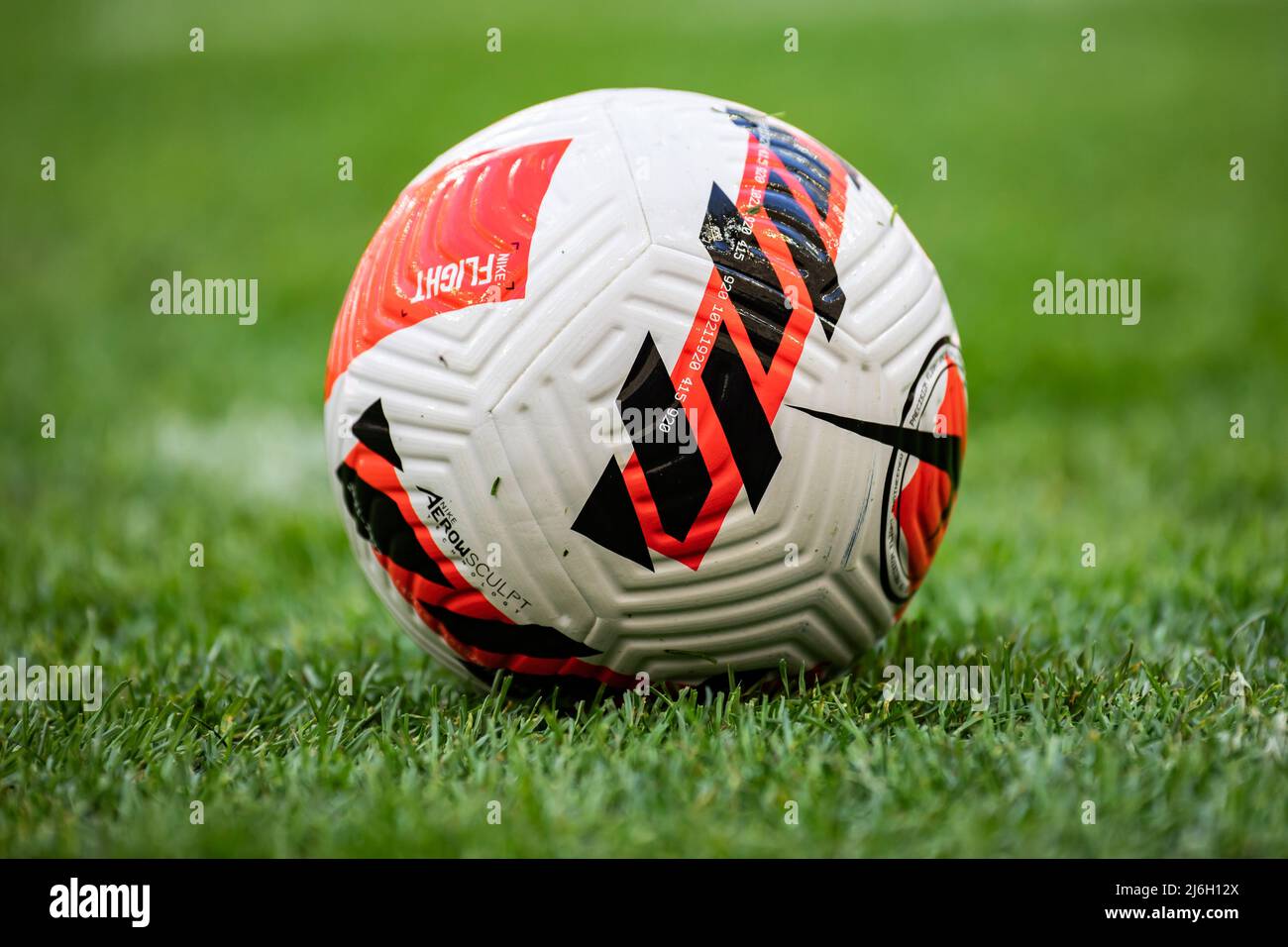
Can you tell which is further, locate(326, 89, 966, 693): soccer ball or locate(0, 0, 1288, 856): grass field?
locate(326, 89, 966, 693): soccer ball

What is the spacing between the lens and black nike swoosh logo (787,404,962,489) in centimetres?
264

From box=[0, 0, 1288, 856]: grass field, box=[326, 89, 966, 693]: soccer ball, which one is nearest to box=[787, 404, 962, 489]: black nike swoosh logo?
box=[326, 89, 966, 693]: soccer ball

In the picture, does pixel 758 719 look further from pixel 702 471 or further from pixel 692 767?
pixel 702 471

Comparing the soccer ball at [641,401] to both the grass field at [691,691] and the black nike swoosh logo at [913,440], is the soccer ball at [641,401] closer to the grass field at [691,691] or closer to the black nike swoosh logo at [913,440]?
the black nike swoosh logo at [913,440]

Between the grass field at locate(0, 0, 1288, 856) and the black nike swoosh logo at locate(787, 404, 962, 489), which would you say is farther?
the black nike swoosh logo at locate(787, 404, 962, 489)

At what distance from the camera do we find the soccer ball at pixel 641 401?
2557mm

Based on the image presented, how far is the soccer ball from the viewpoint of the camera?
2557 millimetres

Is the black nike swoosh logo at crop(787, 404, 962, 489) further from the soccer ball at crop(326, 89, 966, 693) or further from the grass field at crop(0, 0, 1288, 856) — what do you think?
the grass field at crop(0, 0, 1288, 856)

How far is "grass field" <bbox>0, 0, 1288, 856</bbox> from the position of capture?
238cm

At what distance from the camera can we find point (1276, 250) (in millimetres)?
8016

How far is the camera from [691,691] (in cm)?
280

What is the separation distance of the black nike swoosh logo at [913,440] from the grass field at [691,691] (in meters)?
0.49

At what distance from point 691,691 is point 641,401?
0.68 meters

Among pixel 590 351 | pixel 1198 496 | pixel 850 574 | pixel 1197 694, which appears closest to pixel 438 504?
pixel 590 351
